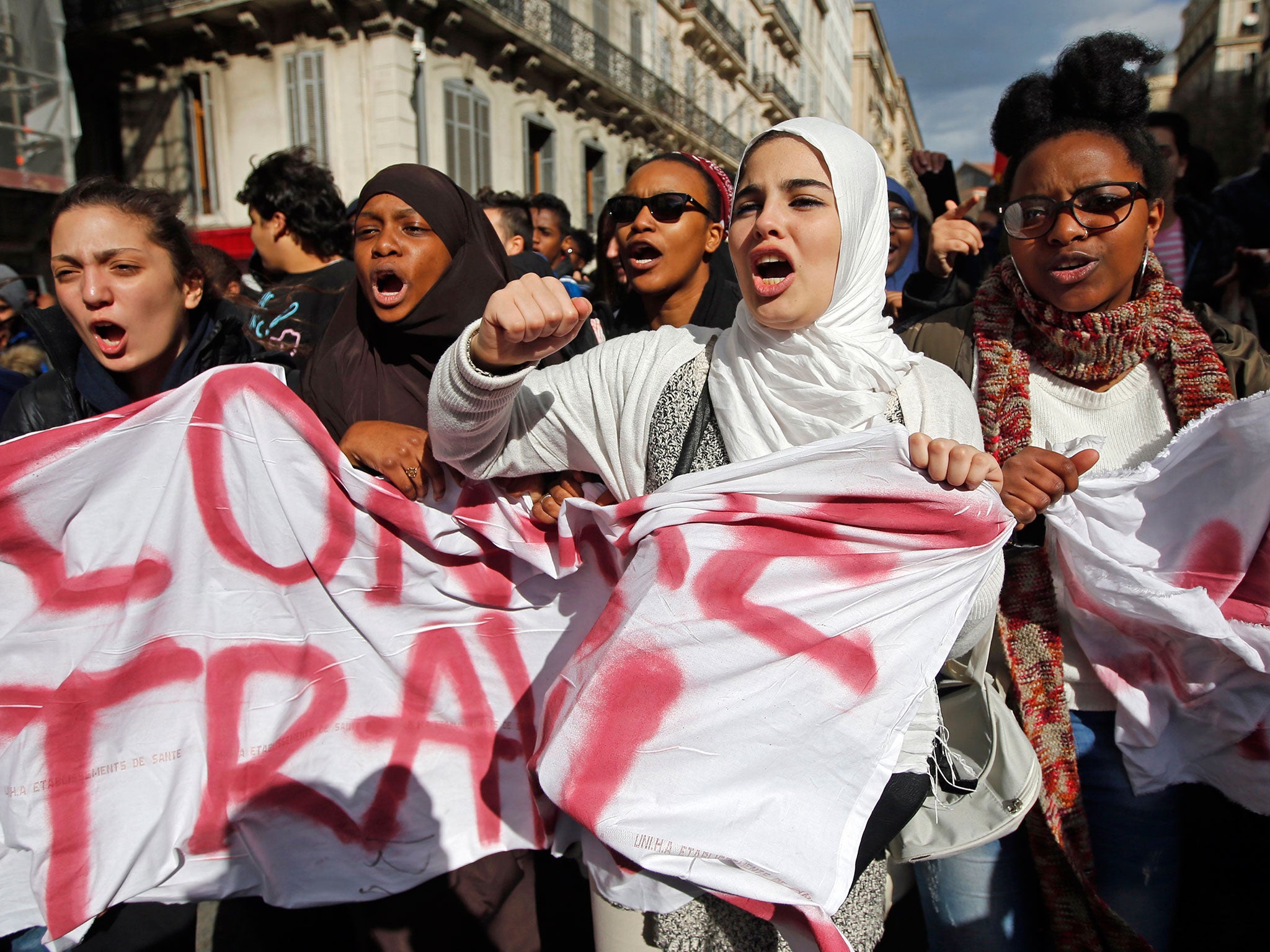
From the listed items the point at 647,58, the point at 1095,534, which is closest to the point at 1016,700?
the point at 1095,534

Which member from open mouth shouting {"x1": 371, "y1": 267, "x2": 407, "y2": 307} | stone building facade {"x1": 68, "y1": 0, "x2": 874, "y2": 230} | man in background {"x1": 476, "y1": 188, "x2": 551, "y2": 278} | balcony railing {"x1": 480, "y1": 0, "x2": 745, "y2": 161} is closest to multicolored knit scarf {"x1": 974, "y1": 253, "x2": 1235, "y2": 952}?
open mouth shouting {"x1": 371, "y1": 267, "x2": 407, "y2": 307}

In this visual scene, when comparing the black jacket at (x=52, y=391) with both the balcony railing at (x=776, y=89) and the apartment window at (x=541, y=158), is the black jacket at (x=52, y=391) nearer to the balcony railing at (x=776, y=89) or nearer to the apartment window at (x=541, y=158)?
the apartment window at (x=541, y=158)

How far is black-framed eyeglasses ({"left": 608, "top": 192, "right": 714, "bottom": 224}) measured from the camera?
288 centimetres

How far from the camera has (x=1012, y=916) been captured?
1.98 metres

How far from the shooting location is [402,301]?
2240mm

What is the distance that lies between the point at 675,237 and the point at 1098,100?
1336mm

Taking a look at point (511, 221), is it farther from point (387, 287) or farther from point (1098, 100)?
point (1098, 100)

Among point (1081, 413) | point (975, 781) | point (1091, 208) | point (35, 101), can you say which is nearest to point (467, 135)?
point (35, 101)

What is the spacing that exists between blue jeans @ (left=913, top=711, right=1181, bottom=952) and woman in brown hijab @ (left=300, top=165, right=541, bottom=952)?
1128mm

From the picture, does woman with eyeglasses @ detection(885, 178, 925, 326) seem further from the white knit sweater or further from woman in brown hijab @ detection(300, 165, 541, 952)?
woman in brown hijab @ detection(300, 165, 541, 952)

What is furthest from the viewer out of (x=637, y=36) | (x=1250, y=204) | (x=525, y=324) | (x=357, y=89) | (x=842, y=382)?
(x=637, y=36)

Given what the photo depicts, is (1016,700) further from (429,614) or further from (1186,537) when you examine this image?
(429,614)

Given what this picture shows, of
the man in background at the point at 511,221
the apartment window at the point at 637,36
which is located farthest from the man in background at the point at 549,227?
the apartment window at the point at 637,36

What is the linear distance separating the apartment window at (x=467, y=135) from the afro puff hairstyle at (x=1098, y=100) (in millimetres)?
13649
